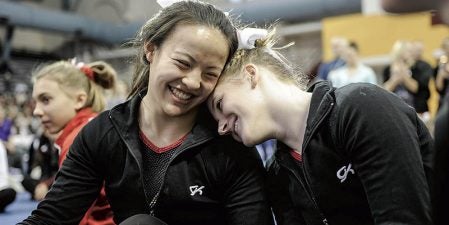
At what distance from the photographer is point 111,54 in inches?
392

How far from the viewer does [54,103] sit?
6.57 feet

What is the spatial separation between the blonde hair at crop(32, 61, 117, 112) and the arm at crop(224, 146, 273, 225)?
0.88 metres

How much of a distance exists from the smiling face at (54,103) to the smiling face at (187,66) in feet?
2.60

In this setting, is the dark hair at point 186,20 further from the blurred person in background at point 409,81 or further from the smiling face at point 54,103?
the blurred person in background at point 409,81

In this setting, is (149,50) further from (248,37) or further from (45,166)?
(45,166)

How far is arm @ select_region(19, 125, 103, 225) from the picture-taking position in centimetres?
134

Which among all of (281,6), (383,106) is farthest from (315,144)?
(281,6)

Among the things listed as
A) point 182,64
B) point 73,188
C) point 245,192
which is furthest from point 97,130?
point 245,192

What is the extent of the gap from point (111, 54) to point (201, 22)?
898cm

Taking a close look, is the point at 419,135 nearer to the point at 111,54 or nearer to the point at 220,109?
the point at 220,109

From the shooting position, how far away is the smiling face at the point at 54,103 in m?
2.00

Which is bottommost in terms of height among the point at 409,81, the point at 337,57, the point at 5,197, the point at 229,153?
the point at 5,197

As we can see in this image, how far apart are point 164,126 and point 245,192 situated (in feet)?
0.88

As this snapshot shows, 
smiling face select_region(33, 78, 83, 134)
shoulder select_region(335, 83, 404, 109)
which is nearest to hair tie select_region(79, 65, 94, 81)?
smiling face select_region(33, 78, 83, 134)
